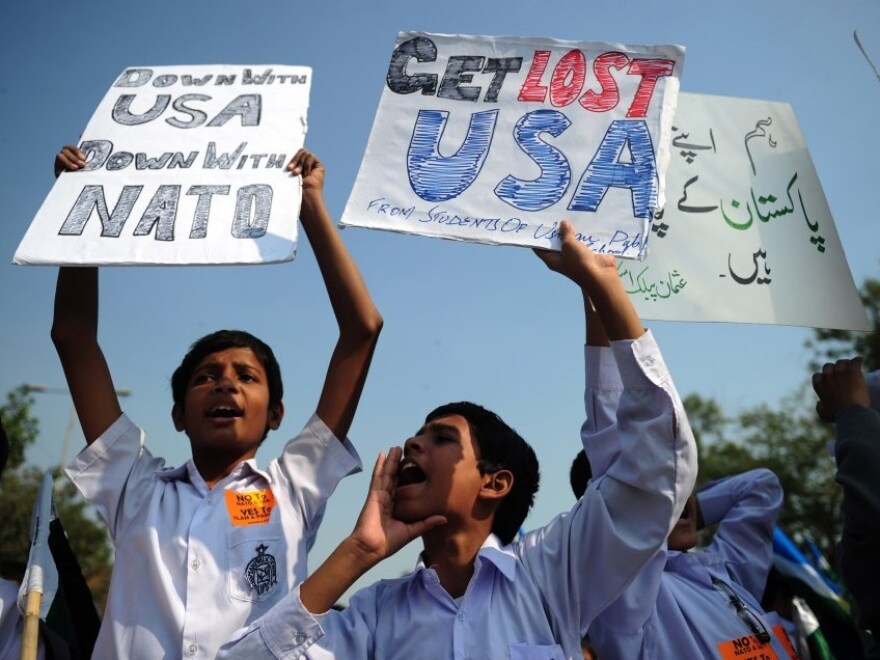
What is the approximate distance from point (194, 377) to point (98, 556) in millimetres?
23372

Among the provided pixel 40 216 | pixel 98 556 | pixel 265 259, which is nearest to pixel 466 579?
pixel 265 259

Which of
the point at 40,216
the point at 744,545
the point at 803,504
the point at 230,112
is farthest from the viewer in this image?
the point at 803,504

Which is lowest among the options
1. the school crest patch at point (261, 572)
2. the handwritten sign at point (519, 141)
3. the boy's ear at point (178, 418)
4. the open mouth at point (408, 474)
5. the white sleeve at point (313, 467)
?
the school crest patch at point (261, 572)

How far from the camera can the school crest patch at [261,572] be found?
2.70 metres

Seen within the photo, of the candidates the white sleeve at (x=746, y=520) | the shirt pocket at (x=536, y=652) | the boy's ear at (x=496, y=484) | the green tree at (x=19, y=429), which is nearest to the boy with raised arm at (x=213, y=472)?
the boy's ear at (x=496, y=484)

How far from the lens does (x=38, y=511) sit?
308 centimetres

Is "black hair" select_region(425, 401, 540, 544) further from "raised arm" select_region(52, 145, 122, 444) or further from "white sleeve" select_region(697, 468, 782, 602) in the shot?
"white sleeve" select_region(697, 468, 782, 602)

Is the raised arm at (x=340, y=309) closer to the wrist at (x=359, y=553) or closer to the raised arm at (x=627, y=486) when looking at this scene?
the wrist at (x=359, y=553)

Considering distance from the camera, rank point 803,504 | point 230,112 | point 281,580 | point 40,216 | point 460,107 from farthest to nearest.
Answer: point 803,504
point 230,112
point 460,107
point 40,216
point 281,580

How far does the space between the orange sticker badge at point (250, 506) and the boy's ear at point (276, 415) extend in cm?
54

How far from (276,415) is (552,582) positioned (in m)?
1.44

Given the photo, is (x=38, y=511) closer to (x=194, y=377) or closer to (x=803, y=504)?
(x=194, y=377)

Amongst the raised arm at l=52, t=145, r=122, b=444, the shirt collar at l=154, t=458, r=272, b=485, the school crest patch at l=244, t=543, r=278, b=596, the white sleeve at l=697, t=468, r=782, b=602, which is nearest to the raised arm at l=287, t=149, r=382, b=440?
the shirt collar at l=154, t=458, r=272, b=485

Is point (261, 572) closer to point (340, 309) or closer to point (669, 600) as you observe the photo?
point (340, 309)
